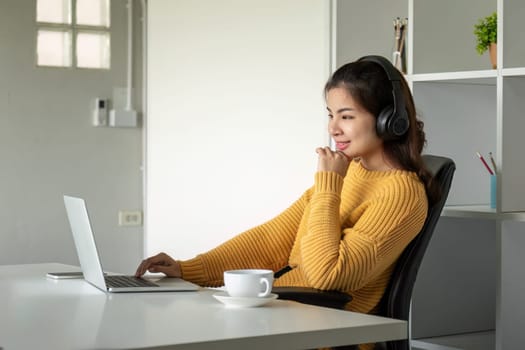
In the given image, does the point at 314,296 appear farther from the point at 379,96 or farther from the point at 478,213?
the point at 478,213

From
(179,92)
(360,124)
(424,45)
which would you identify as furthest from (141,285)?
(179,92)

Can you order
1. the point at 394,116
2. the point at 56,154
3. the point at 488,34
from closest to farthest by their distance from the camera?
the point at 394,116 → the point at 488,34 → the point at 56,154

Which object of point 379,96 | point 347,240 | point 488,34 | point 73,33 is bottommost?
point 347,240

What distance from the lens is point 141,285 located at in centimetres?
192

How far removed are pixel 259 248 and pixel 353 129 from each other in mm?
428

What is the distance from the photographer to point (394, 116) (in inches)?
87.4

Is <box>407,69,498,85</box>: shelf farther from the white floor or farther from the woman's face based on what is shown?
the white floor

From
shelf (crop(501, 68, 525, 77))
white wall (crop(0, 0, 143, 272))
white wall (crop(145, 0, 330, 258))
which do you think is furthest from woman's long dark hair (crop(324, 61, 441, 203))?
white wall (crop(0, 0, 143, 272))

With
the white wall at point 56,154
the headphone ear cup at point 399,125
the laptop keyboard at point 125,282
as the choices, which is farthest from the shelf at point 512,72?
the white wall at point 56,154

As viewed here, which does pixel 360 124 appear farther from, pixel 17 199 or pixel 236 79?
pixel 17 199

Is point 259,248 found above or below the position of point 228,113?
below

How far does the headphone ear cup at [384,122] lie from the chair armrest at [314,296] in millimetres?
445

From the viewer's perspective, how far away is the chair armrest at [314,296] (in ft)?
6.35

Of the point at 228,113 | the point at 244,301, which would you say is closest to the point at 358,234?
the point at 244,301
